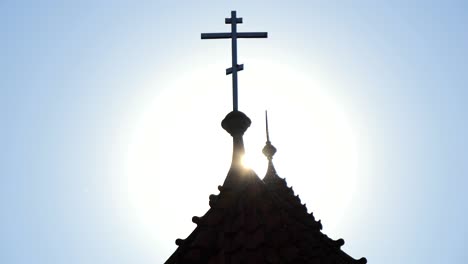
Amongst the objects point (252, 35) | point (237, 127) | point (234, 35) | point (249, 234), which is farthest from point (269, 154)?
point (249, 234)

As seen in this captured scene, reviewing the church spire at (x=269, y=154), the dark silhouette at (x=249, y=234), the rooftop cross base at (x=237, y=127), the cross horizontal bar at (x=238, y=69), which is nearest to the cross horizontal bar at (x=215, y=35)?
the cross horizontal bar at (x=238, y=69)

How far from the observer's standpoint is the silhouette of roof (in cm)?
597

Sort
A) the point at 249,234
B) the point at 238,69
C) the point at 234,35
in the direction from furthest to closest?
the point at 234,35, the point at 238,69, the point at 249,234

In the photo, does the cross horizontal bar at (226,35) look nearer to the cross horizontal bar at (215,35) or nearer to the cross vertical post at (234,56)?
the cross horizontal bar at (215,35)

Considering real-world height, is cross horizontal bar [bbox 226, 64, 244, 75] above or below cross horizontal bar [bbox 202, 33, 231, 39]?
below

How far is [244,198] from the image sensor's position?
6.87 m

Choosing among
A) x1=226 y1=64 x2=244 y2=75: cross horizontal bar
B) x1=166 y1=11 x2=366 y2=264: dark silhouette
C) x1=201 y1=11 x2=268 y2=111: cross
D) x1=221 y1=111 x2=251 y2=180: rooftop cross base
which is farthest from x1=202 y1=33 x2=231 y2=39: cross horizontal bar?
x1=166 y1=11 x2=366 y2=264: dark silhouette

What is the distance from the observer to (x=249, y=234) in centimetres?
618

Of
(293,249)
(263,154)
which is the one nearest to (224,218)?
(293,249)

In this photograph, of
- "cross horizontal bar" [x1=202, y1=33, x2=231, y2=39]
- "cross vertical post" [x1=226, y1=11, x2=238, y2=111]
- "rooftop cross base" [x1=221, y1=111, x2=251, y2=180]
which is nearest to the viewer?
"rooftop cross base" [x1=221, y1=111, x2=251, y2=180]

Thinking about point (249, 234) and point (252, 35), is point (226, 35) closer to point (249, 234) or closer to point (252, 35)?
point (252, 35)

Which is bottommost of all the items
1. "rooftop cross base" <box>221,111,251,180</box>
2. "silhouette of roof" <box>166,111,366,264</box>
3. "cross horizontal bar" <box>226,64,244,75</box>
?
"silhouette of roof" <box>166,111,366,264</box>

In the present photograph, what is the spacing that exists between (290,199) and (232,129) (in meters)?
7.43

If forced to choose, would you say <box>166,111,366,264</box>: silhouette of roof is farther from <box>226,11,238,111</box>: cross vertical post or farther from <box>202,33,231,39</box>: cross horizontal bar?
<box>202,33,231,39</box>: cross horizontal bar
